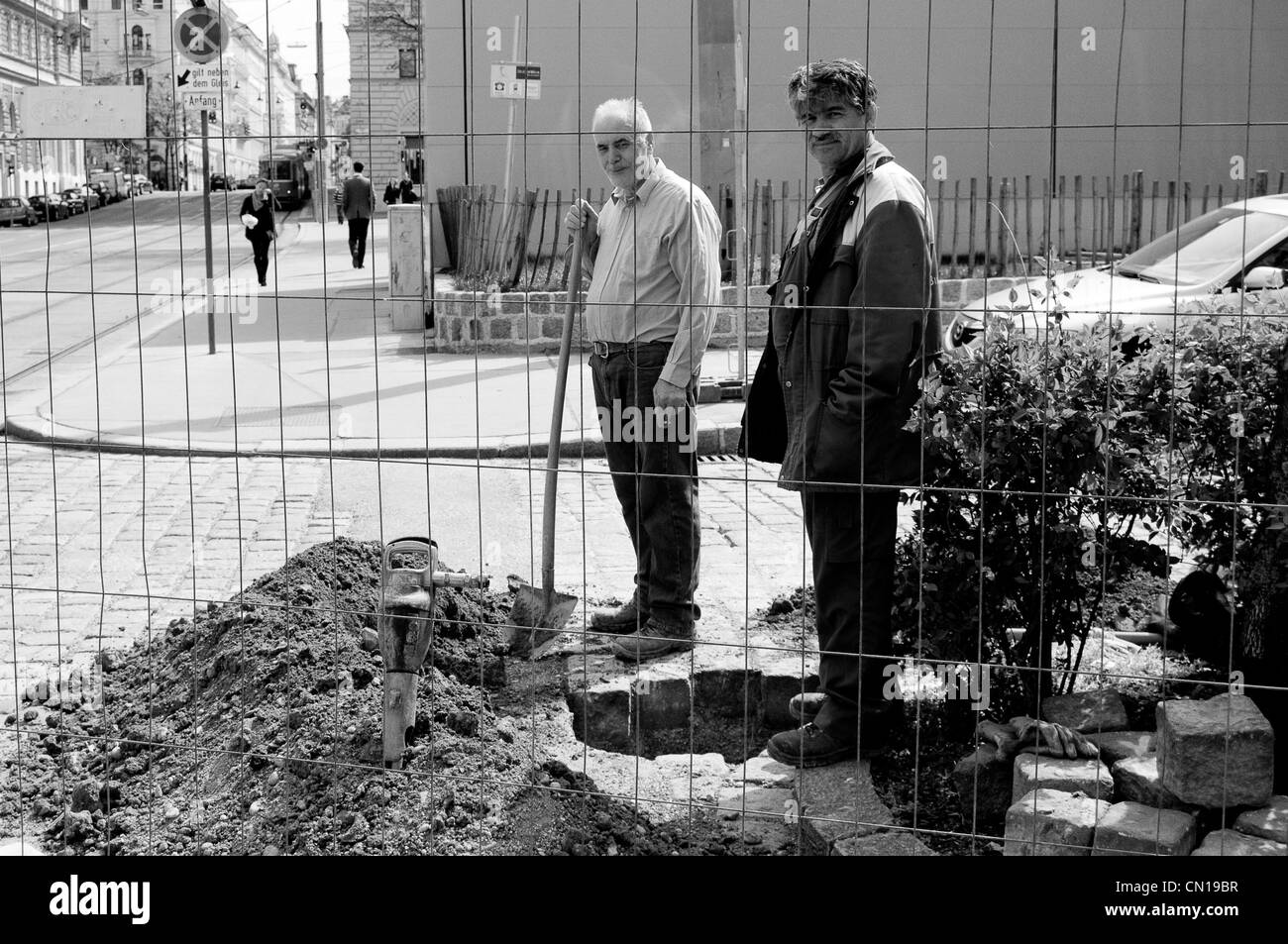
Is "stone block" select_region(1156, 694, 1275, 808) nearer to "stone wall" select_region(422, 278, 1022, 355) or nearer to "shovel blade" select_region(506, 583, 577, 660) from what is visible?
"shovel blade" select_region(506, 583, 577, 660)

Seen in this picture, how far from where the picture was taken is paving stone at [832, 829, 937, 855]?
11.5ft

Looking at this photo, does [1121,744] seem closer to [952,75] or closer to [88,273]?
[952,75]

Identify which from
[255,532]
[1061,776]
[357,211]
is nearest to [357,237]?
[357,211]

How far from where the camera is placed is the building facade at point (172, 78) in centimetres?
455

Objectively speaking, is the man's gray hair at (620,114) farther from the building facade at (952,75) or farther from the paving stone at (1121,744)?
the building facade at (952,75)

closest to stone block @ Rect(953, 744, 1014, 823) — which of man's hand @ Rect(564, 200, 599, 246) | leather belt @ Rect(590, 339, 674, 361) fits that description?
leather belt @ Rect(590, 339, 674, 361)

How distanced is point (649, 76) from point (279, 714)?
1744cm

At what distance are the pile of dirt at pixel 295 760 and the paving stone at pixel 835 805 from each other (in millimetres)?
180

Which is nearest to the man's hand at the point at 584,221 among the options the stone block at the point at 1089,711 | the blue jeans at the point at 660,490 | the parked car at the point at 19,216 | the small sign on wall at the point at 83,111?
the blue jeans at the point at 660,490

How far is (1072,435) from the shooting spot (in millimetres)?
3887

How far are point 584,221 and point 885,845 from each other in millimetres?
3126

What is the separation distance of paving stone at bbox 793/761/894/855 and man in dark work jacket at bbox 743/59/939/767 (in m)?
0.09
